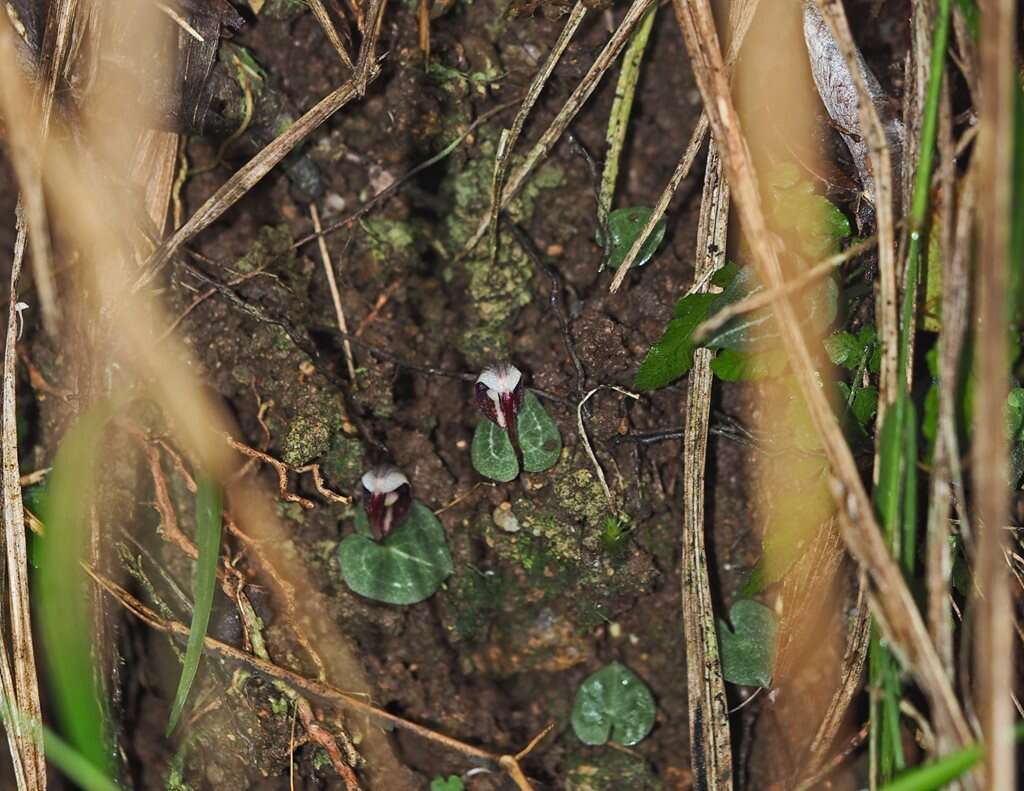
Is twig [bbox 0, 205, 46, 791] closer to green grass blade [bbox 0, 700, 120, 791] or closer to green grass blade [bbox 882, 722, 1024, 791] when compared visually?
green grass blade [bbox 0, 700, 120, 791]

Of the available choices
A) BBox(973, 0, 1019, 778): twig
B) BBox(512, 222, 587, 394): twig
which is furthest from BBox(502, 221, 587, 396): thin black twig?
BBox(973, 0, 1019, 778): twig

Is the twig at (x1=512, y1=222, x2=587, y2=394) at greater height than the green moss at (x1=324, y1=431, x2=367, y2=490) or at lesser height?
greater

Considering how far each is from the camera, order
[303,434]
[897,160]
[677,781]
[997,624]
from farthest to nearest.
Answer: [677,781] < [303,434] < [897,160] < [997,624]

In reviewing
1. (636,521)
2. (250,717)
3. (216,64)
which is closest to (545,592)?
(636,521)

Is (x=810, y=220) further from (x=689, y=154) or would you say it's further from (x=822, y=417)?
(x=822, y=417)

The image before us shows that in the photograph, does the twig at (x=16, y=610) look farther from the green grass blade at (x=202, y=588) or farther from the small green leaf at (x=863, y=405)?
the small green leaf at (x=863, y=405)

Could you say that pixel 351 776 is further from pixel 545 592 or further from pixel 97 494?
pixel 97 494
